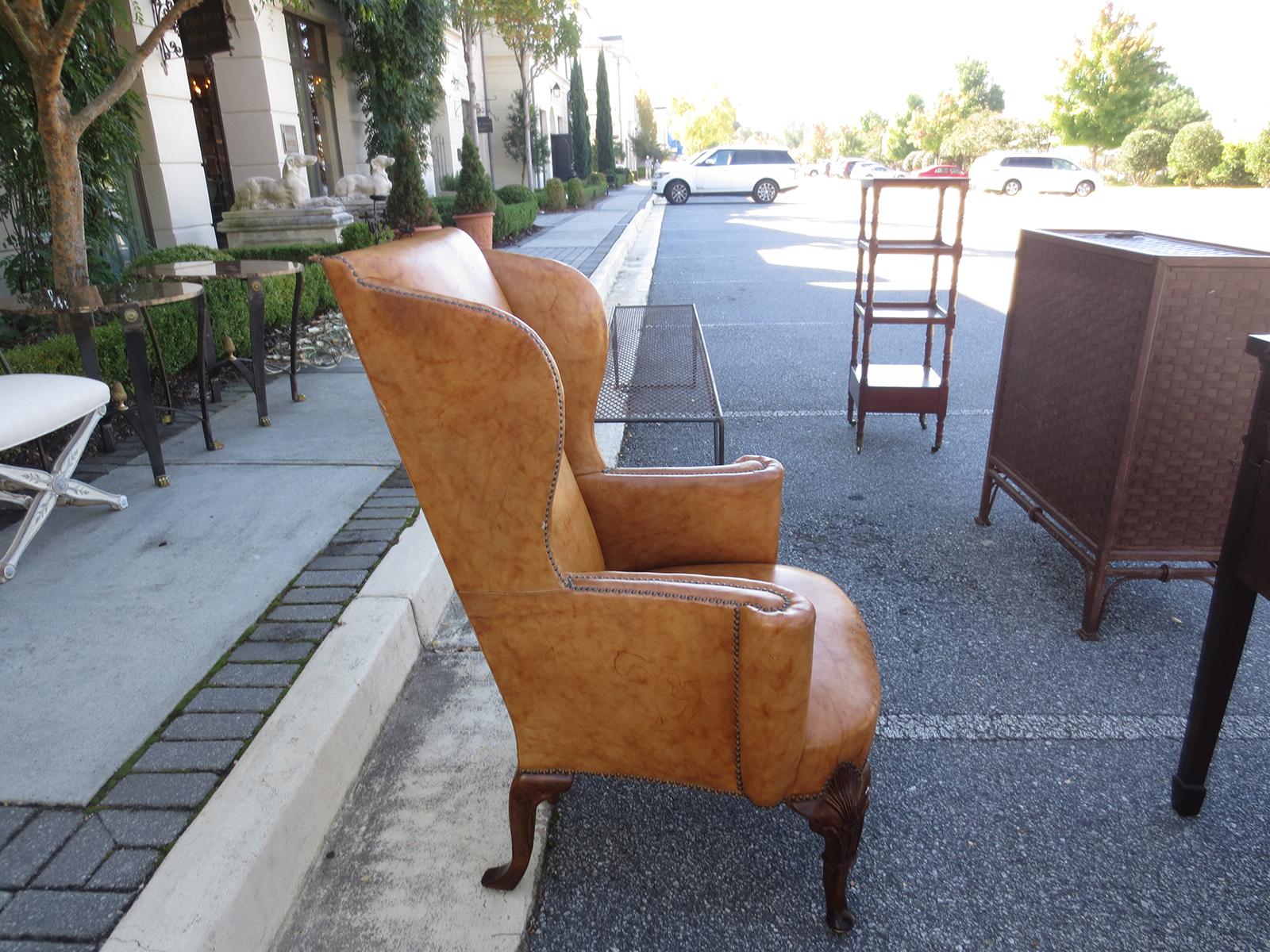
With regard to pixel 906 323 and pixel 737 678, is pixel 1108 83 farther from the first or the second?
pixel 737 678

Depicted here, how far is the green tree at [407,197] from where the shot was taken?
10789 mm

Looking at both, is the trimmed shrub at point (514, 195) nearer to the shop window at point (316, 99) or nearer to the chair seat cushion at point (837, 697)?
the shop window at point (316, 99)

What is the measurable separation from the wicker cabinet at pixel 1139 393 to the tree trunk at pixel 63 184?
15.6 ft

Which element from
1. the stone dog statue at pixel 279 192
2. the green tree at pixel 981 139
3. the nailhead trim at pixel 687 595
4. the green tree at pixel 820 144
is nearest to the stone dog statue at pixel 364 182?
the stone dog statue at pixel 279 192

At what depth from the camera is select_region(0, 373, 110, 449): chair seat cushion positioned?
2766 millimetres

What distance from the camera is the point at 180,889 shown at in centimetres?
157

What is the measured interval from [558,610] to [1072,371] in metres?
2.28

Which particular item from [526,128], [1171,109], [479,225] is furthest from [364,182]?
[1171,109]

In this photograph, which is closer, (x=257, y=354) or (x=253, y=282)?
(x=253, y=282)

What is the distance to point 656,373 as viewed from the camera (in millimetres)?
4801

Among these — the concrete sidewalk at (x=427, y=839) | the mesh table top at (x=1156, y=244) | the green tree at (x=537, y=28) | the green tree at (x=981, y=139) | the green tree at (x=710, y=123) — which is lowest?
the concrete sidewalk at (x=427, y=839)

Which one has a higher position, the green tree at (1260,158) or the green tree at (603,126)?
the green tree at (603,126)

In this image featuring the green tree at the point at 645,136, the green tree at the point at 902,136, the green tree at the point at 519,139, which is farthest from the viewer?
the green tree at the point at 902,136

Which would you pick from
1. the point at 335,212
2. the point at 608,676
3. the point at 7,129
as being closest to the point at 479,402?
the point at 608,676
